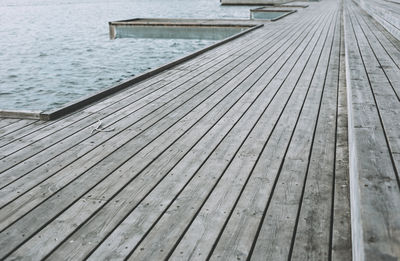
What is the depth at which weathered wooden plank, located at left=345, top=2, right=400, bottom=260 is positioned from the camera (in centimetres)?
122

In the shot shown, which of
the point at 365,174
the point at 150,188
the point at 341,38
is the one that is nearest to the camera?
the point at 365,174

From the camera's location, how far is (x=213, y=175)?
2246 millimetres

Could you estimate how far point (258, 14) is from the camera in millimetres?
17219

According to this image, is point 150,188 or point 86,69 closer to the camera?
point 150,188

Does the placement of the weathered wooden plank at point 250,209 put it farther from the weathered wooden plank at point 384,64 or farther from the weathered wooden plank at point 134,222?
the weathered wooden plank at point 384,64

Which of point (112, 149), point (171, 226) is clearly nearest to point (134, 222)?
point (171, 226)

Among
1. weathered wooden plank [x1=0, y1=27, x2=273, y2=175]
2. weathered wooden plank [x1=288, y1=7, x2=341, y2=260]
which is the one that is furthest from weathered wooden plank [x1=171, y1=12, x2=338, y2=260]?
weathered wooden plank [x1=0, y1=27, x2=273, y2=175]

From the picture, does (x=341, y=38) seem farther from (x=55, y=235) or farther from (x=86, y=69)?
(x=86, y=69)

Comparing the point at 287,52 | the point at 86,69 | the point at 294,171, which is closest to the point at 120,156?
the point at 294,171

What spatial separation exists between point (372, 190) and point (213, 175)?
951mm

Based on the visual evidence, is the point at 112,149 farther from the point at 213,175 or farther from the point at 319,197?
the point at 319,197

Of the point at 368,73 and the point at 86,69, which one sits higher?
the point at 368,73

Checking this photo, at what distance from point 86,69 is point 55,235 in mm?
11084

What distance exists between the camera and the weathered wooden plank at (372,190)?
1.22m
